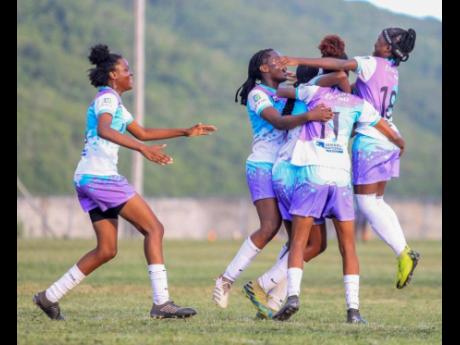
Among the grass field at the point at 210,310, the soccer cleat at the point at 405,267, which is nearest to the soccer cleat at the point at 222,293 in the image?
the grass field at the point at 210,310

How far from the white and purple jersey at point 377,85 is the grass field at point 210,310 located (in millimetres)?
1949

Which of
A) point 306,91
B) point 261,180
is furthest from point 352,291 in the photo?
point 306,91

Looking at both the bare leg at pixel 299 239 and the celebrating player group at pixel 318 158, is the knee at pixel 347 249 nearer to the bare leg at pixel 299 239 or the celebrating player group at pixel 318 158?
the celebrating player group at pixel 318 158

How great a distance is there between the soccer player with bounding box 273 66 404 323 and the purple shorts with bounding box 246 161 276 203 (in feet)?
1.01

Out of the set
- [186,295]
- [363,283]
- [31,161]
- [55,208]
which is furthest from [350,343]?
[31,161]

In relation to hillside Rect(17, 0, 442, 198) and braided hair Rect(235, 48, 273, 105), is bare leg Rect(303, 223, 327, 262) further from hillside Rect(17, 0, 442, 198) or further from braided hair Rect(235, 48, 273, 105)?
hillside Rect(17, 0, 442, 198)

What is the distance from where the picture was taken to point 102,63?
12148 mm

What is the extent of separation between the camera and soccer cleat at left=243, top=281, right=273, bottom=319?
12.4 m

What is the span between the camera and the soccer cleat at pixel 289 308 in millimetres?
11648

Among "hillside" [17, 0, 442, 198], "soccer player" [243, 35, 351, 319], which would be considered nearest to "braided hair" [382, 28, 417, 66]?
"soccer player" [243, 35, 351, 319]

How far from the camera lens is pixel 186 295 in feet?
55.5

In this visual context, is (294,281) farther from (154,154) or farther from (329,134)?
(154,154)

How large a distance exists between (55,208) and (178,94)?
3373 centimetres

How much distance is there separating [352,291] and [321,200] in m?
0.86
